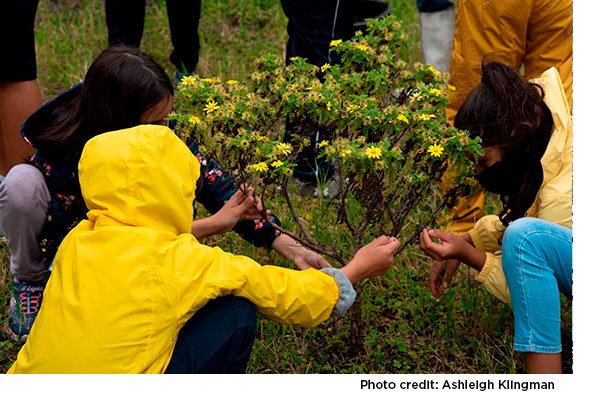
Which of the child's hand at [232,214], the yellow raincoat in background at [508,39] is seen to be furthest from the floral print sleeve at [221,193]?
the yellow raincoat in background at [508,39]

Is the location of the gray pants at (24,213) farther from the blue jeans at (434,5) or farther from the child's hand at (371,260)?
the blue jeans at (434,5)

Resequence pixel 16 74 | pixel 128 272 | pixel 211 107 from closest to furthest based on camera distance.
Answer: pixel 128 272, pixel 211 107, pixel 16 74

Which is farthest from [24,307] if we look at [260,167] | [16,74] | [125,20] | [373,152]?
[125,20]

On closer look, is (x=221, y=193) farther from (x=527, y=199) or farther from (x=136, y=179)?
(x=527, y=199)

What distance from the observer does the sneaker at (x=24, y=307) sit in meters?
2.81

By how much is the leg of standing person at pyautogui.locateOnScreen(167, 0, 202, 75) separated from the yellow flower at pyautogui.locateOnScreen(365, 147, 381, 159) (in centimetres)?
234

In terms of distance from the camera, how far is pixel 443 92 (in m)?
2.49

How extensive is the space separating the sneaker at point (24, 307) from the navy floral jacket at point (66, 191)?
0.39ft

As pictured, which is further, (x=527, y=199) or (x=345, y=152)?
(x=527, y=199)

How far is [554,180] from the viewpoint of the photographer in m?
2.53

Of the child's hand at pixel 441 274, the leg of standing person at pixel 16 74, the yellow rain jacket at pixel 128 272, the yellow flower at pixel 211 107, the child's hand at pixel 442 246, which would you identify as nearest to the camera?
the yellow rain jacket at pixel 128 272

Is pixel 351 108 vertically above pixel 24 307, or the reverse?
pixel 351 108

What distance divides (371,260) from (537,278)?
0.48 meters

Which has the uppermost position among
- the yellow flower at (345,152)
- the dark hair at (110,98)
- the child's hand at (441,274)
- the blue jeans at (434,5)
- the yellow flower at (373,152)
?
the yellow flower at (373,152)
